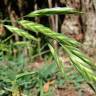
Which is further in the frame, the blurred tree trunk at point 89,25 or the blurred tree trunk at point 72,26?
the blurred tree trunk at point 72,26

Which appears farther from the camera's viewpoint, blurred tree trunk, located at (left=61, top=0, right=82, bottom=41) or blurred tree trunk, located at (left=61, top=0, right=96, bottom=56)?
blurred tree trunk, located at (left=61, top=0, right=82, bottom=41)

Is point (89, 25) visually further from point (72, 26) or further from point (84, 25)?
point (72, 26)

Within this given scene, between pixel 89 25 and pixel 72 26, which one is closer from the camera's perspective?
pixel 89 25

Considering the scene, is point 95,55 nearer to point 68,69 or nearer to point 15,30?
point 68,69

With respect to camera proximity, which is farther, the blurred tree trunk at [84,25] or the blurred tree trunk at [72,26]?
the blurred tree trunk at [72,26]

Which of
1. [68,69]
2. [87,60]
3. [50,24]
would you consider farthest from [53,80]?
[87,60]

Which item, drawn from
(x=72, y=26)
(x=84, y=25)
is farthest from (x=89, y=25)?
(x=72, y=26)

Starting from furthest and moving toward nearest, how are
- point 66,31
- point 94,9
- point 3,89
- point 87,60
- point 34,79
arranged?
1. point 66,31
2. point 94,9
3. point 34,79
4. point 3,89
5. point 87,60

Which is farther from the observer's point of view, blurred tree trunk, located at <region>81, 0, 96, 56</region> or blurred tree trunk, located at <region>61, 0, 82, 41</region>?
blurred tree trunk, located at <region>61, 0, 82, 41</region>
